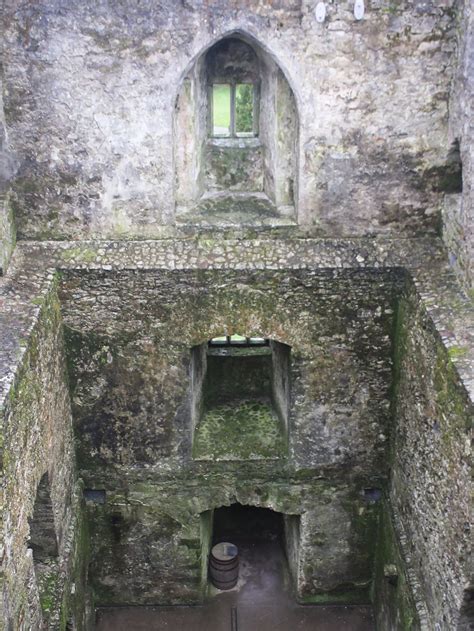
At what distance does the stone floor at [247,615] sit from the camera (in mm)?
11438

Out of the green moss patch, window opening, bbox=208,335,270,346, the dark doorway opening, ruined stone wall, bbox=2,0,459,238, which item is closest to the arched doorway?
the dark doorway opening

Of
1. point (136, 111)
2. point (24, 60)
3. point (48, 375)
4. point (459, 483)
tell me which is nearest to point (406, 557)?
point (459, 483)

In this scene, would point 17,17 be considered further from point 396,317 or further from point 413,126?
point 396,317

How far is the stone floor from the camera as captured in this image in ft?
37.5

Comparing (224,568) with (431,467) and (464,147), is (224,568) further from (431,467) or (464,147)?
(464,147)

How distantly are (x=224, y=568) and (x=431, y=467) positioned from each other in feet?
14.4

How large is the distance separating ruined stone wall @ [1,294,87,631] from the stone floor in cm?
100

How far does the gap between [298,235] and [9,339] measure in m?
3.68

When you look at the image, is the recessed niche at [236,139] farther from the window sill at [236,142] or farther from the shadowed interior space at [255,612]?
the shadowed interior space at [255,612]

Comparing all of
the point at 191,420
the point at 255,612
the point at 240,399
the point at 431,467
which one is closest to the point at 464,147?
the point at 431,467

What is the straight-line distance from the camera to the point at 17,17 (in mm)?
8875

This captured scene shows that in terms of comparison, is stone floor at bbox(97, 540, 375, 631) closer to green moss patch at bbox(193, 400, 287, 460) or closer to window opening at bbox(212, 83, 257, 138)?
green moss patch at bbox(193, 400, 287, 460)

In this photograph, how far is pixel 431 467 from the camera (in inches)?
349

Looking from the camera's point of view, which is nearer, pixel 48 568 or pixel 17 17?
pixel 17 17
